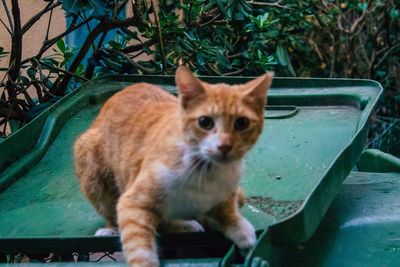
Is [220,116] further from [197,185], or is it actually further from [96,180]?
[96,180]

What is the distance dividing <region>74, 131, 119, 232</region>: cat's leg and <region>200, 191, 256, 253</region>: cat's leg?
43 centimetres

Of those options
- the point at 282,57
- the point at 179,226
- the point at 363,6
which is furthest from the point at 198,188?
the point at 363,6

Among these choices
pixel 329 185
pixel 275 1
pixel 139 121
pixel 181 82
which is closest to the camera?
pixel 181 82

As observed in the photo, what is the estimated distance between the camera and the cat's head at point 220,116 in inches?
67.6

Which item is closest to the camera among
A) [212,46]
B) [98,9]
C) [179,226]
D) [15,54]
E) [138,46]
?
[179,226]

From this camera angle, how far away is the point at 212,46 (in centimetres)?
439

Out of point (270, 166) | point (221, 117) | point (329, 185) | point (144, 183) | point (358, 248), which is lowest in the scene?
point (358, 248)

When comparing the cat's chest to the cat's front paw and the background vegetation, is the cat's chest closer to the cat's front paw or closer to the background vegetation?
the cat's front paw

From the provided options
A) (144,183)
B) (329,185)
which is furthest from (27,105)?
(329,185)

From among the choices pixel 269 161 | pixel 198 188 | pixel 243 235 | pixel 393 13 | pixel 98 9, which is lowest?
pixel 393 13

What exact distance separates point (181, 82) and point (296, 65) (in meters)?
5.69

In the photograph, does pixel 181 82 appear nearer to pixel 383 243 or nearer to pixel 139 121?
pixel 139 121

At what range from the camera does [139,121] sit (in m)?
2.15

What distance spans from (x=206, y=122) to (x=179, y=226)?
46 cm
